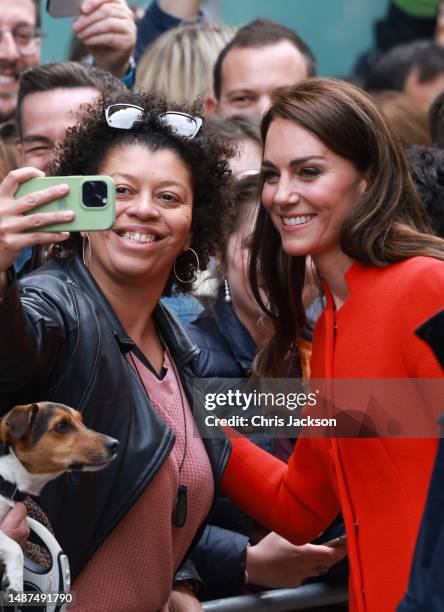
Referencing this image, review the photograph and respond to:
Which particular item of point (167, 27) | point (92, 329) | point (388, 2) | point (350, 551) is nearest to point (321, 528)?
point (350, 551)

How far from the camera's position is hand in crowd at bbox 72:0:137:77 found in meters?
4.82

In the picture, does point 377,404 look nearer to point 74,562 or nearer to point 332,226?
point 332,226

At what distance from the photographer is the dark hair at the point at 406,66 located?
23.3 feet

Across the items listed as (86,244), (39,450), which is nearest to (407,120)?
(86,244)

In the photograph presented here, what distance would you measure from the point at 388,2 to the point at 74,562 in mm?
→ 5839

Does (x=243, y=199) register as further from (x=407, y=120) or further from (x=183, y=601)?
(x=407, y=120)

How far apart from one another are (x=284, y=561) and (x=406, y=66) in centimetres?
436

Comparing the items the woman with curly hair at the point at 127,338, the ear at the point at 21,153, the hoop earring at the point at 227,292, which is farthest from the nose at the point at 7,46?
the woman with curly hair at the point at 127,338

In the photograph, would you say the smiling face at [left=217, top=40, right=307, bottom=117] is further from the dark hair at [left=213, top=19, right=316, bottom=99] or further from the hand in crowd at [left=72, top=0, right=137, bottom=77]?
the hand in crowd at [left=72, top=0, right=137, bottom=77]

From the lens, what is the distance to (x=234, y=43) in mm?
5703

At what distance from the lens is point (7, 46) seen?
5012 millimetres

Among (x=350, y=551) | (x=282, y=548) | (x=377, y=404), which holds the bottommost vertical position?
(x=282, y=548)

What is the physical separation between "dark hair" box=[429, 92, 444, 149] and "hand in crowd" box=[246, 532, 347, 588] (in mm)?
1939

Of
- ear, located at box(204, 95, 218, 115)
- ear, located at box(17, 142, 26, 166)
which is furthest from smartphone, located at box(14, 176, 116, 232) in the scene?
ear, located at box(204, 95, 218, 115)
